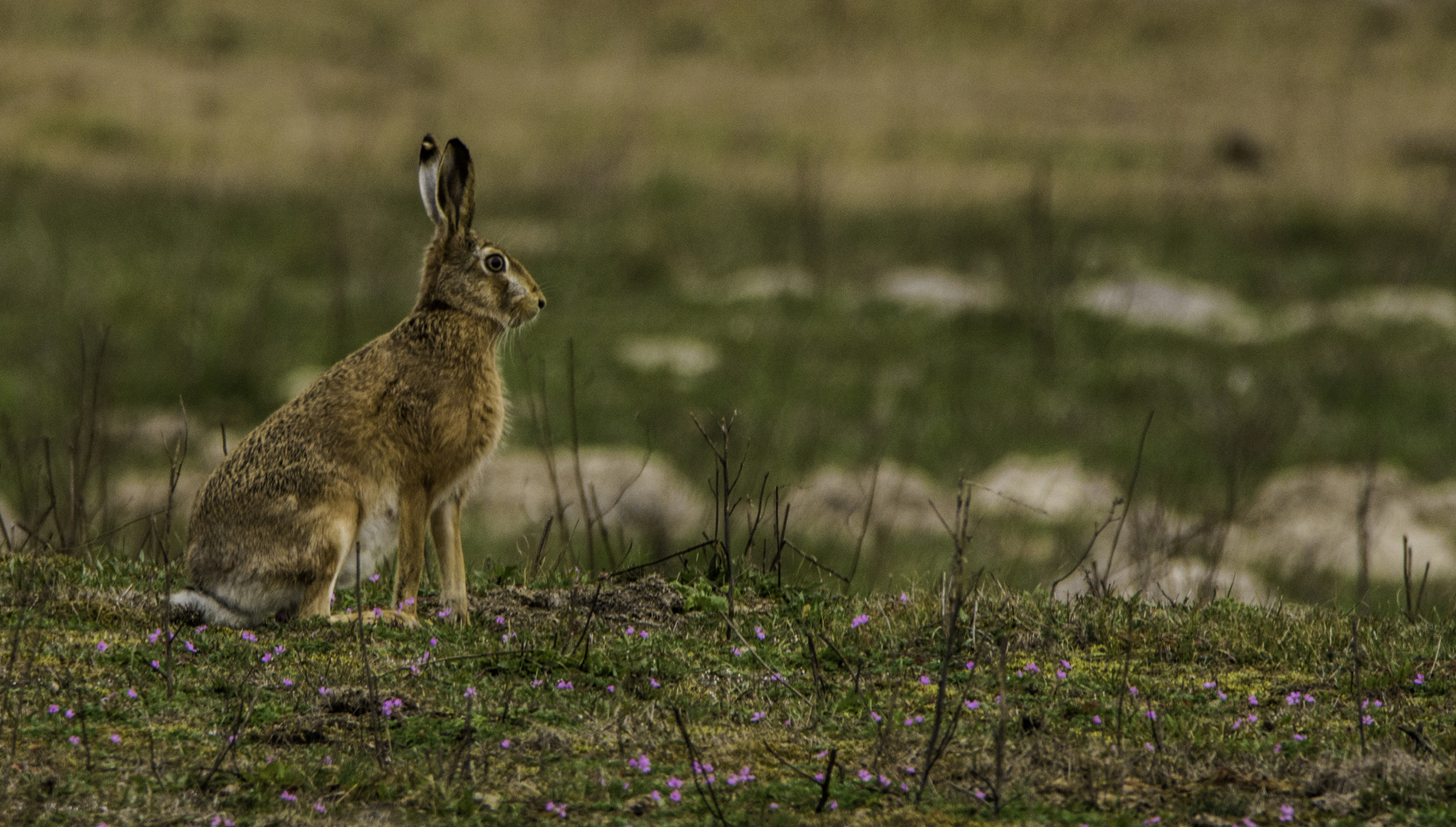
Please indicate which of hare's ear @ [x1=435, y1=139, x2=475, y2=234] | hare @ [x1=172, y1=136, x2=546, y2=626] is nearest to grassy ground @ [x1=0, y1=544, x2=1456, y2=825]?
hare @ [x1=172, y1=136, x2=546, y2=626]

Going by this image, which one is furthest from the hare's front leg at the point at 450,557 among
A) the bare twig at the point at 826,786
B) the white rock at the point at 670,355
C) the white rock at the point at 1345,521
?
the white rock at the point at 670,355

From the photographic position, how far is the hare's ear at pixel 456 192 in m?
6.97

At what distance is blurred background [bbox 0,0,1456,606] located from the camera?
50.7 ft

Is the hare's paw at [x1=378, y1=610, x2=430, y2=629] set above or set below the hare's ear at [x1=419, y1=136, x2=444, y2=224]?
below

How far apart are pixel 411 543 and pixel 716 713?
1.68 m

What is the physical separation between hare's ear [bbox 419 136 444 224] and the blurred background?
161cm

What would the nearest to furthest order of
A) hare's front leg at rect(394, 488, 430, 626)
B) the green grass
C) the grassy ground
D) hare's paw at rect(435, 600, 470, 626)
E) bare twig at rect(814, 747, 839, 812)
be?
bare twig at rect(814, 747, 839, 812) → the grassy ground → hare's front leg at rect(394, 488, 430, 626) → hare's paw at rect(435, 600, 470, 626) → the green grass

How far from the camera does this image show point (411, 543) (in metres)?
6.79

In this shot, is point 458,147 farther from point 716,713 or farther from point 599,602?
point 716,713

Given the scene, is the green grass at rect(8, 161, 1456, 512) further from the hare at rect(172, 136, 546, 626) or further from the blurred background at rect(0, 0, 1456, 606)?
the hare at rect(172, 136, 546, 626)

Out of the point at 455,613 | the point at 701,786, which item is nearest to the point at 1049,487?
the point at 455,613

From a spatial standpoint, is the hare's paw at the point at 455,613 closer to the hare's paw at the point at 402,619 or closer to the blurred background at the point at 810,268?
the hare's paw at the point at 402,619

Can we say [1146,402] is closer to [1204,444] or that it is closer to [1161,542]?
[1204,444]

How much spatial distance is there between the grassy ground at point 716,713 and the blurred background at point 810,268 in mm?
677
